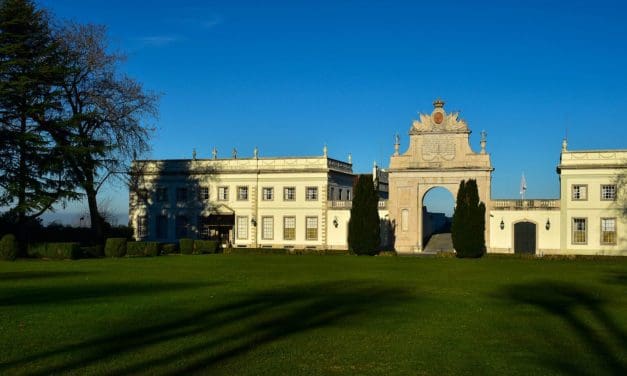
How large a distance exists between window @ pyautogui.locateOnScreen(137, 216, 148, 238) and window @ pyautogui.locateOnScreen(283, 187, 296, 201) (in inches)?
494

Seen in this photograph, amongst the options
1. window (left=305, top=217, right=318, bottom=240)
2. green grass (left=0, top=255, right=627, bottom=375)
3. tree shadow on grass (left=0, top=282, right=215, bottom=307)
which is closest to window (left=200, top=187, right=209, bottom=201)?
window (left=305, top=217, right=318, bottom=240)

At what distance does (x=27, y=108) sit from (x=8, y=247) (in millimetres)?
7490

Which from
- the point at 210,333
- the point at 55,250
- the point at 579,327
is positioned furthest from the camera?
the point at 55,250

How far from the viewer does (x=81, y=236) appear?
4644 cm

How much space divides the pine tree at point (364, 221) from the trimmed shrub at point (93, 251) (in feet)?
51.8

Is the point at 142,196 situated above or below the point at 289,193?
below

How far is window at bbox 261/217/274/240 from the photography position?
5894 cm

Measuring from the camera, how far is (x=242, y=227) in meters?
59.6

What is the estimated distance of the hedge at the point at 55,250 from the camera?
127ft

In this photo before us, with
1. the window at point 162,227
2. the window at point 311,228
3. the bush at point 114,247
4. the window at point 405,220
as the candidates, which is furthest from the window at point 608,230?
the window at point 162,227

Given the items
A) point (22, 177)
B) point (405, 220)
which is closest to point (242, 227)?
point (405, 220)

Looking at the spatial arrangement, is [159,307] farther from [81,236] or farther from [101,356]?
[81,236]

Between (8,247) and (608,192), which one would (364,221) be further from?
(8,247)

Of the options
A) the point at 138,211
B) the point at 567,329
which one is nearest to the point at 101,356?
the point at 567,329
